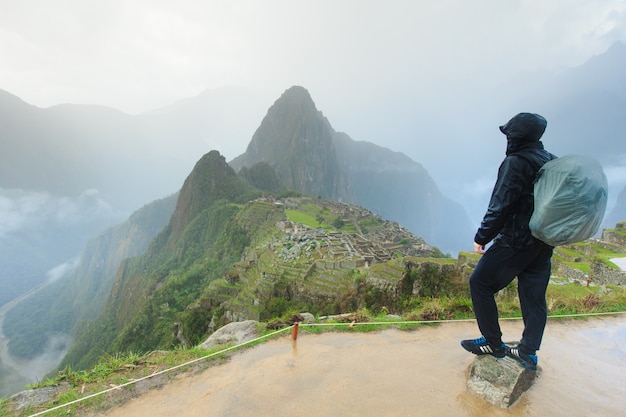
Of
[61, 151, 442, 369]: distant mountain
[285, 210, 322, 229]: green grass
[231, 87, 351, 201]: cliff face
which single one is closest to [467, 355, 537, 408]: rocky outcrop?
[61, 151, 442, 369]: distant mountain

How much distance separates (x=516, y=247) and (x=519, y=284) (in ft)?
1.34

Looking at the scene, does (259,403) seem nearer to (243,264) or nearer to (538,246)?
(538,246)

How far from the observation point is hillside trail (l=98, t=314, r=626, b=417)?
7.67 ft

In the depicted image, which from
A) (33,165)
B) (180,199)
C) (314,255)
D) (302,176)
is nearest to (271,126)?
(302,176)

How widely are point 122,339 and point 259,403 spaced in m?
33.9

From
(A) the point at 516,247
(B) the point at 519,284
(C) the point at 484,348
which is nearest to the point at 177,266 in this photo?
(C) the point at 484,348

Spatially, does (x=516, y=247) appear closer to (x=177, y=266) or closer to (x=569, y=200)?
(x=569, y=200)

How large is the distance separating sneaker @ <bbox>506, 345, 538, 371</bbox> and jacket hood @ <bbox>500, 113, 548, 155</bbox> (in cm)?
174

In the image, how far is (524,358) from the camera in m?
2.51

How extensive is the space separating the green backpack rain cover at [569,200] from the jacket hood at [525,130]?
10.5 inches

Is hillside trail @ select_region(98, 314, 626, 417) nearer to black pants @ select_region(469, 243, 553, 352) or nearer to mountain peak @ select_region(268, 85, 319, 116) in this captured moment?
black pants @ select_region(469, 243, 553, 352)

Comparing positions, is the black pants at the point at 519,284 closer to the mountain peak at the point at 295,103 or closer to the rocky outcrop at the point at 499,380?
the rocky outcrop at the point at 499,380

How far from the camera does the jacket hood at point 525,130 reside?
2.29 meters

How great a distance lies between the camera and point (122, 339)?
94.6ft
